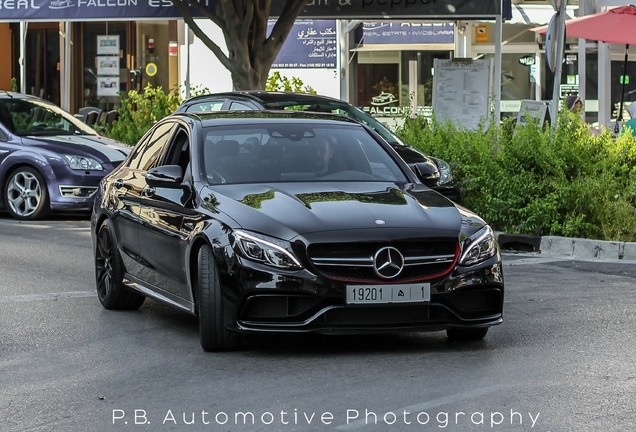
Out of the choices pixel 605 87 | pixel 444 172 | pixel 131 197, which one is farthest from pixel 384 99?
pixel 131 197

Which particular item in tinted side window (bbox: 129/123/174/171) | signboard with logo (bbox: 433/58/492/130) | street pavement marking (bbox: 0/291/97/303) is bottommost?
street pavement marking (bbox: 0/291/97/303)

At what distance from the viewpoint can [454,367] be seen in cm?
714

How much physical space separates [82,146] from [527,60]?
55.5 feet

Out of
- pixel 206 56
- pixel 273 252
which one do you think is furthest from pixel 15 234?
pixel 206 56

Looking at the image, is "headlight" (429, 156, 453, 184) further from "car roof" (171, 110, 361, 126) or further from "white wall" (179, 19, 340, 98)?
"white wall" (179, 19, 340, 98)

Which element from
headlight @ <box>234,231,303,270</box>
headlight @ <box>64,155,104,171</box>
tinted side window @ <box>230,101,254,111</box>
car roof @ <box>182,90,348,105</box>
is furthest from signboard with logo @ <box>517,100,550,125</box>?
headlight @ <box>234,231,303,270</box>

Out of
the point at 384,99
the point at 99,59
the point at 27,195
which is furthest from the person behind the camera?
the point at 384,99

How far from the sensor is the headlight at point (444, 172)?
574 inches

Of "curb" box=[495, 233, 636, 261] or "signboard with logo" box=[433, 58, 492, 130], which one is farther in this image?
"signboard with logo" box=[433, 58, 492, 130]

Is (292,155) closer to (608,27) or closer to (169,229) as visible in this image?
(169,229)

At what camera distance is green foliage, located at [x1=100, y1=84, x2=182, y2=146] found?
20422mm

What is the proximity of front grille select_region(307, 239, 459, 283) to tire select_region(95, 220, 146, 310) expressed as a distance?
8.26ft

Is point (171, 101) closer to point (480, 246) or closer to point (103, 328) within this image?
point (103, 328)

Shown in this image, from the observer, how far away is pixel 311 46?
1129 inches
